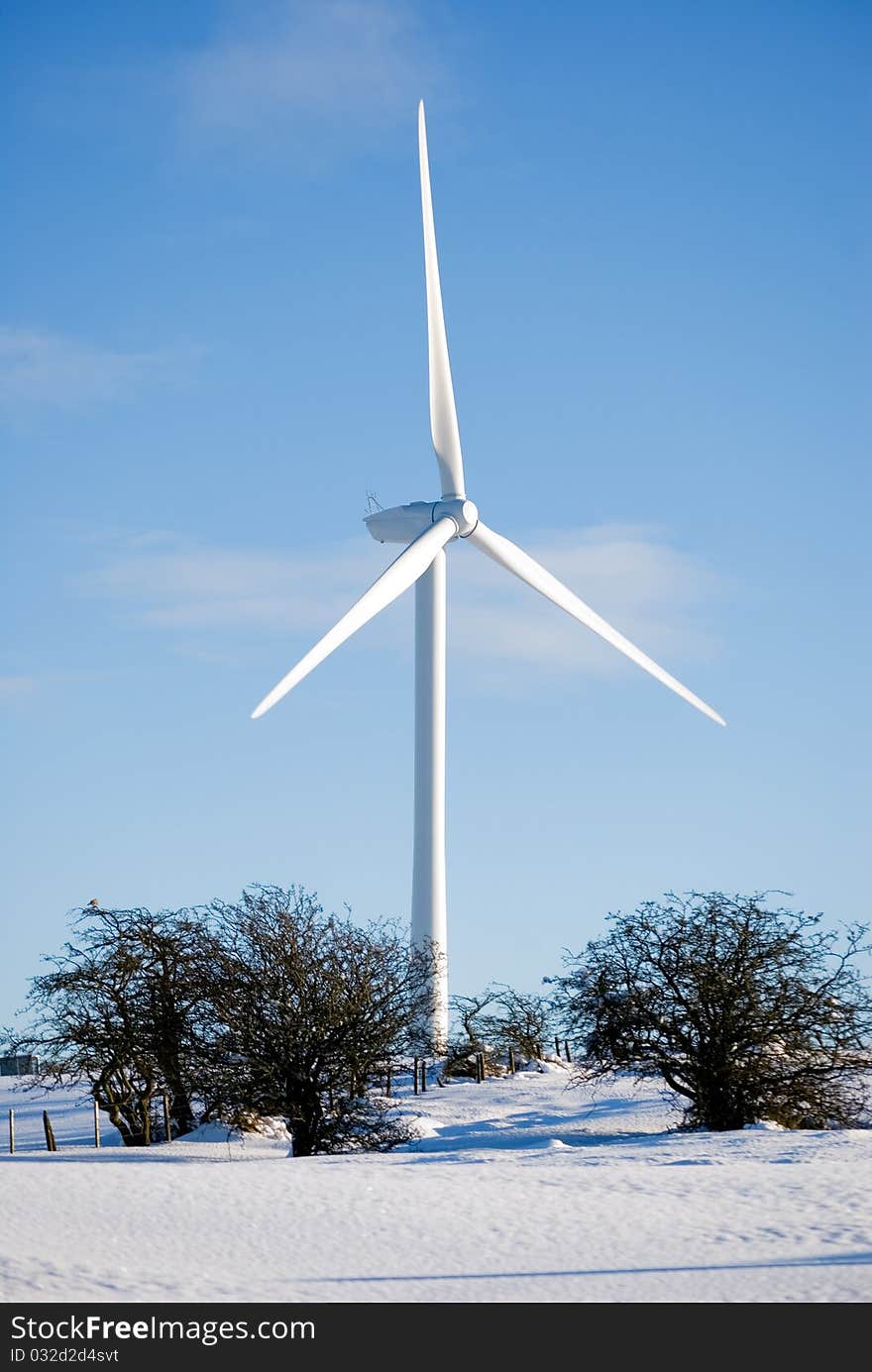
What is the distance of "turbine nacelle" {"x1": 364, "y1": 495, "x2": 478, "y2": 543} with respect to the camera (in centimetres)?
4569

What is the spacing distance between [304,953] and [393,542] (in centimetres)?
2246

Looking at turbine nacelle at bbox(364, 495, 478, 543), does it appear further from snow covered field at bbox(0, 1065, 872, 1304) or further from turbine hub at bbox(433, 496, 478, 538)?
snow covered field at bbox(0, 1065, 872, 1304)

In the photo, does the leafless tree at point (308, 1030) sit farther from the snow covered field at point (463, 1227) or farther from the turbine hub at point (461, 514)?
the turbine hub at point (461, 514)

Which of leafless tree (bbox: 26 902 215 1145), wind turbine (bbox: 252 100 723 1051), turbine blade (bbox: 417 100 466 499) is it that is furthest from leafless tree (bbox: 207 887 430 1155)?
turbine blade (bbox: 417 100 466 499)

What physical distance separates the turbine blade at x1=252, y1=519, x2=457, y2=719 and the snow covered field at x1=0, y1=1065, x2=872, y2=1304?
14.9m

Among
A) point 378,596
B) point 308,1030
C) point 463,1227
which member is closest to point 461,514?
point 378,596

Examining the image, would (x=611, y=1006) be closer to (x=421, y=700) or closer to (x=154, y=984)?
(x=154, y=984)

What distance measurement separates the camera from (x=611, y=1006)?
2523 centimetres

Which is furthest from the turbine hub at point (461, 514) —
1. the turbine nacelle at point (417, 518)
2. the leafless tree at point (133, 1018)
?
the leafless tree at point (133, 1018)

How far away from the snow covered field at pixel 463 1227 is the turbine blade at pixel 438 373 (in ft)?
92.5

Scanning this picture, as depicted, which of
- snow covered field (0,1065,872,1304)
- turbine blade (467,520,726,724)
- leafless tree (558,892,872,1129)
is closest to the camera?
snow covered field (0,1065,872,1304)

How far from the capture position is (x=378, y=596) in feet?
128

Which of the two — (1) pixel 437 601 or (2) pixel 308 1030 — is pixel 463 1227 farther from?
(1) pixel 437 601
